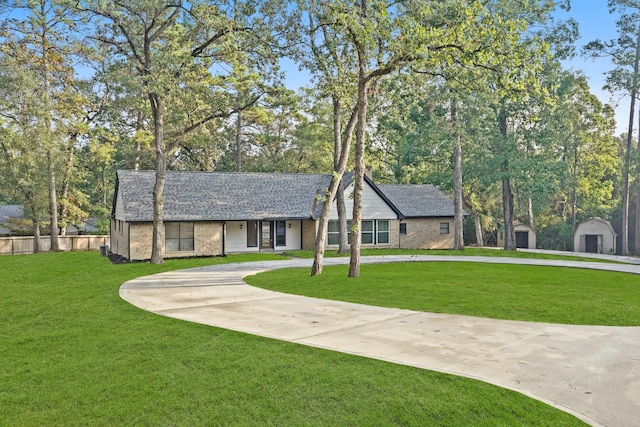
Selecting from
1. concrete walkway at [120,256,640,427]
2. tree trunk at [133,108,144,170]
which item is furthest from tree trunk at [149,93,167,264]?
tree trunk at [133,108,144,170]

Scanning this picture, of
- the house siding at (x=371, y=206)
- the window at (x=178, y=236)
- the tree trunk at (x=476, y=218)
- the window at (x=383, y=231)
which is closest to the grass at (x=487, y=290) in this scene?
the window at (x=178, y=236)

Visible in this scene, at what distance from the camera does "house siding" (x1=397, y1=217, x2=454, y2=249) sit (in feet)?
108

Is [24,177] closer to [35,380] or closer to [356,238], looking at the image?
[356,238]

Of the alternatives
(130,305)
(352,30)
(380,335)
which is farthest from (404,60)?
(130,305)

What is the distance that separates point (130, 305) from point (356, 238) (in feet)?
25.4

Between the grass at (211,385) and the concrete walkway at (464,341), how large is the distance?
0.45 metres

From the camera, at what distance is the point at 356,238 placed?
16141 mm

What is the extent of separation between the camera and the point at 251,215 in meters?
27.9

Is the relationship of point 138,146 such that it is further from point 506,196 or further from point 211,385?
point 211,385

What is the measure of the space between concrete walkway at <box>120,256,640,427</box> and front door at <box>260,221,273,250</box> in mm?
16093

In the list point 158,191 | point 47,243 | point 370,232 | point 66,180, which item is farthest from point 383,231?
point 47,243

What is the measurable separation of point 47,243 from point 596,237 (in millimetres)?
42247

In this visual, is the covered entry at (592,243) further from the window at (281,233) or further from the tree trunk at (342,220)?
the window at (281,233)

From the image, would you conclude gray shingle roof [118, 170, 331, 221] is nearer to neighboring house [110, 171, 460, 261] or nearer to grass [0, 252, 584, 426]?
neighboring house [110, 171, 460, 261]
